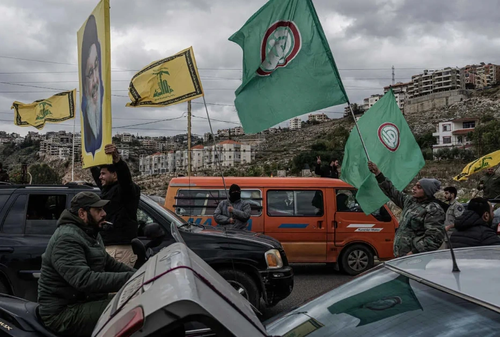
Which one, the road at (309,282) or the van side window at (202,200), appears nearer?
the road at (309,282)

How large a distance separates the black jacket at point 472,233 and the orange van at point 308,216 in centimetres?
471

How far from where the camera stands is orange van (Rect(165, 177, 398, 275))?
396 inches

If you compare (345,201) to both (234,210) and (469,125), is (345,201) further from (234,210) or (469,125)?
(469,125)

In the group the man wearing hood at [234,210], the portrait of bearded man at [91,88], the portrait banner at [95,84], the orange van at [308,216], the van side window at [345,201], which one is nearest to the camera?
the portrait banner at [95,84]

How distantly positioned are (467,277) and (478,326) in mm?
394

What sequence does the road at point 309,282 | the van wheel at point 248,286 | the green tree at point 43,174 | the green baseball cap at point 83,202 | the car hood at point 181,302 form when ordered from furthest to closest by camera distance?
the green tree at point 43,174 < the road at point 309,282 < the van wheel at point 248,286 < the green baseball cap at point 83,202 < the car hood at point 181,302

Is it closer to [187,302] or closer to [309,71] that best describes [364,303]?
[187,302]

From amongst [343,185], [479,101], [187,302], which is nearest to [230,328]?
[187,302]

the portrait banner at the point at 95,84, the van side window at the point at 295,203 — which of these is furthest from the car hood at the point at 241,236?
the van side window at the point at 295,203

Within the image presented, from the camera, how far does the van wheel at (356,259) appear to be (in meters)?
10.1

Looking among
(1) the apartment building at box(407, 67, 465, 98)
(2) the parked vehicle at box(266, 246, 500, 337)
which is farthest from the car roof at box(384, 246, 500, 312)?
(1) the apartment building at box(407, 67, 465, 98)

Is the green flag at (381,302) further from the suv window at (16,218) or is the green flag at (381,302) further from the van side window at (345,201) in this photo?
the van side window at (345,201)

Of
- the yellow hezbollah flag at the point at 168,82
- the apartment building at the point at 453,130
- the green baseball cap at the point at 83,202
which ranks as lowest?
the green baseball cap at the point at 83,202

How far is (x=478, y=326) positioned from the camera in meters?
1.80
